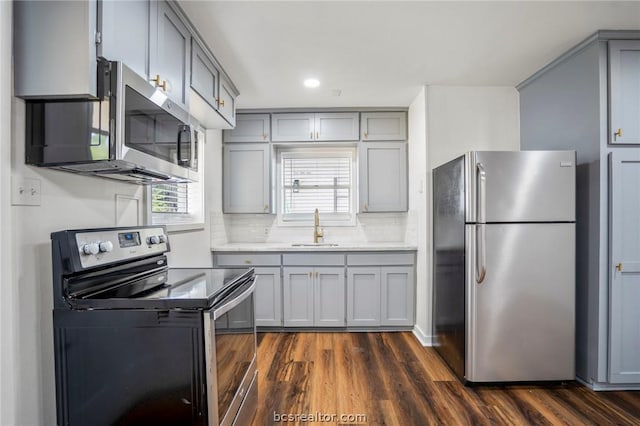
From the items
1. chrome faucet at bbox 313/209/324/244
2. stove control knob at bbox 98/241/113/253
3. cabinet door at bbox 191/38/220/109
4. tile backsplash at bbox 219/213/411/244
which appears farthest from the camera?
tile backsplash at bbox 219/213/411/244

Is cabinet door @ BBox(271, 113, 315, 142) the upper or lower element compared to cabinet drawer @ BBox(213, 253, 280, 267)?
upper

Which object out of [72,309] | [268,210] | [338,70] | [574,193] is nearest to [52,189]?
[72,309]

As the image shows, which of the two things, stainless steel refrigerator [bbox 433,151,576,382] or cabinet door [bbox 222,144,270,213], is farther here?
cabinet door [bbox 222,144,270,213]

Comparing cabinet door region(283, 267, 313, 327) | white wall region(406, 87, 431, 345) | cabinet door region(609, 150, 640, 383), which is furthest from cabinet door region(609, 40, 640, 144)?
cabinet door region(283, 267, 313, 327)

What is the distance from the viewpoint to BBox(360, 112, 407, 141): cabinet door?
362 cm

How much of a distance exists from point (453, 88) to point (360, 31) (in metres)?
1.35

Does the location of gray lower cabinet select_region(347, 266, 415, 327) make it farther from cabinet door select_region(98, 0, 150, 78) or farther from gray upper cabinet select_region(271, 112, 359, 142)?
cabinet door select_region(98, 0, 150, 78)

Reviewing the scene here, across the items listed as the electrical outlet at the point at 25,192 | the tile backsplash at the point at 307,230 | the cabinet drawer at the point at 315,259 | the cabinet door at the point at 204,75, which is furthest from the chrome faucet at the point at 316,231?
the electrical outlet at the point at 25,192

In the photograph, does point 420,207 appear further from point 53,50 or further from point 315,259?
point 53,50

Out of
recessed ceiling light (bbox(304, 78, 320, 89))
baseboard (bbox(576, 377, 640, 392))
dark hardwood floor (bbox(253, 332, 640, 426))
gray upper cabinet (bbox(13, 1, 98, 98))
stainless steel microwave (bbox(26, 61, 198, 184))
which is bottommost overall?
dark hardwood floor (bbox(253, 332, 640, 426))

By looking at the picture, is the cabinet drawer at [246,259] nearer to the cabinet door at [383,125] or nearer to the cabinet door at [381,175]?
the cabinet door at [381,175]

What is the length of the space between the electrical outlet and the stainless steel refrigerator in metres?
2.32

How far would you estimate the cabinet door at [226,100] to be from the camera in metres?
2.63

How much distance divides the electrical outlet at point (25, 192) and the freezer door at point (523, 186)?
2.33 m
